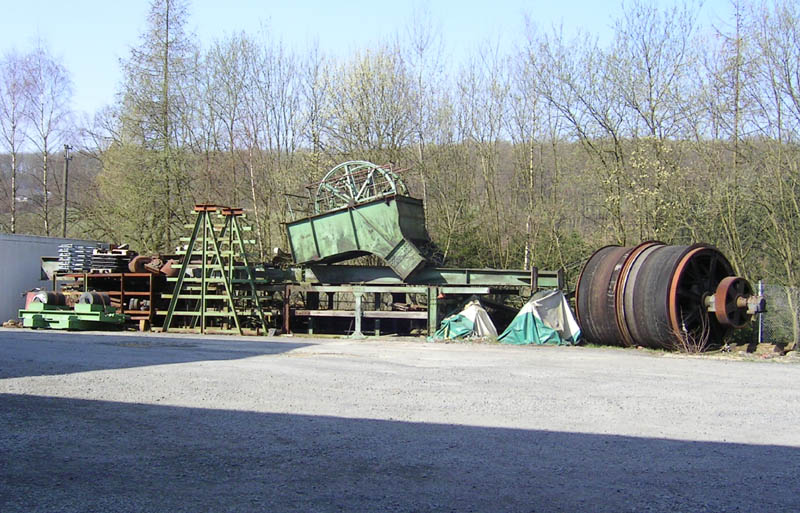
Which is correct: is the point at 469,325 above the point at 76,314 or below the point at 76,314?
→ below

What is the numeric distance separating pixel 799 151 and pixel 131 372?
1599 cm

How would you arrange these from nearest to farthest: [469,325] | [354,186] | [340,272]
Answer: [469,325]
[354,186]
[340,272]

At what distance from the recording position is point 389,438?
20.7ft

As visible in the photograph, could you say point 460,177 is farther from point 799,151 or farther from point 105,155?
point 105,155

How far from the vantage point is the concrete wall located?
24859 mm

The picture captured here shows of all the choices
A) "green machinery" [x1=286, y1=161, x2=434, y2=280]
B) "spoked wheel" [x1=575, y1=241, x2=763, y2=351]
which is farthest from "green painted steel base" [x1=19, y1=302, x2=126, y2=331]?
"spoked wheel" [x1=575, y1=241, x2=763, y2=351]

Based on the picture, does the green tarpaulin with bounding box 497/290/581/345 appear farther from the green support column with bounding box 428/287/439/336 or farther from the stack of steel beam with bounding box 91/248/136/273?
the stack of steel beam with bounding box 91/248/136/273

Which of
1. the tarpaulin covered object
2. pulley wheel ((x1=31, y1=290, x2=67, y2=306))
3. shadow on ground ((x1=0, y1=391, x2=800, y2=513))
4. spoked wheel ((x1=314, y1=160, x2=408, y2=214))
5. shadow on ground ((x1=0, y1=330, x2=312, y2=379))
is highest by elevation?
spoked wheel ((x1=314, y1=160, x2=408, y2=214))

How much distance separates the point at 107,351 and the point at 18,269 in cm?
1444

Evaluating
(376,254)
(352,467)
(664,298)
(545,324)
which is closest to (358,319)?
(376,254)

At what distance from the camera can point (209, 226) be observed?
797 inches

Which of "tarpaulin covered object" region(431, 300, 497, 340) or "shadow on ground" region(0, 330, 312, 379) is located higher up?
"tarpaulin covered object" region(431, 300, 497, 340)

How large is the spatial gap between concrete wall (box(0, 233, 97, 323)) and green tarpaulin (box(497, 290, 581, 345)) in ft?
55.8

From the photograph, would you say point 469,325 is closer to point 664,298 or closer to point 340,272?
point 340,272
